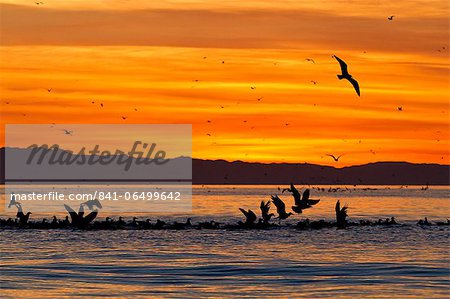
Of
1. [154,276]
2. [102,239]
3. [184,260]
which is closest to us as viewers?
[154,276]

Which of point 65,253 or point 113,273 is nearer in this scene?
point 113,273

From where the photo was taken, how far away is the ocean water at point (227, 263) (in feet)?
141

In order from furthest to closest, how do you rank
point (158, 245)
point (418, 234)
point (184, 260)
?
1. point (418, 234)
2. point (158, 245)
3. point (184, 260)

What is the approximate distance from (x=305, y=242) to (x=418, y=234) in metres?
11.3

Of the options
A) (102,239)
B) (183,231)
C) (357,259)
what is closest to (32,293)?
(357,259)

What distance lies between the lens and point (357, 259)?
2253 inches

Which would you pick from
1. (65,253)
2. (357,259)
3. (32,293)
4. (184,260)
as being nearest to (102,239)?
(65,253)

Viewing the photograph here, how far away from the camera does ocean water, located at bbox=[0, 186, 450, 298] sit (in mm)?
43062

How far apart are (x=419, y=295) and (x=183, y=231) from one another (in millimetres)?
37759

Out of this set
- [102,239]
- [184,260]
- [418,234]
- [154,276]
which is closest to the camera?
[154,276]

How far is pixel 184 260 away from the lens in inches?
2213

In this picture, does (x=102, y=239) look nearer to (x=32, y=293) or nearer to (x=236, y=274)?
(x=236, y=274)

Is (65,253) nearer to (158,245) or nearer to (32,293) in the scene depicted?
(158,245)

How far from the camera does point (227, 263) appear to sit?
5441 centimetres
